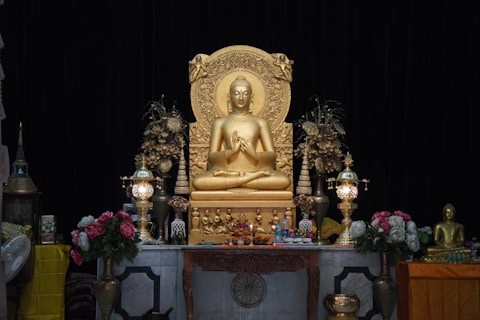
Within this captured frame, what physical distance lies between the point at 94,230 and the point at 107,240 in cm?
13

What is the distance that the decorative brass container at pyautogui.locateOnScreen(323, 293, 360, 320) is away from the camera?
24.6ft

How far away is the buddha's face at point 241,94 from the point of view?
897cm

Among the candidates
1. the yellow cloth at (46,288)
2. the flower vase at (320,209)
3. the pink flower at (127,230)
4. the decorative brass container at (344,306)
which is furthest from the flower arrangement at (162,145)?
the decorative brass container at (344,306)

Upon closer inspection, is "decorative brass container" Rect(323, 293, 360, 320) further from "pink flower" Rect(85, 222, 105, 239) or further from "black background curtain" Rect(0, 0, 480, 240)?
"black background curtain" Rect(0, 0, 480, 240)

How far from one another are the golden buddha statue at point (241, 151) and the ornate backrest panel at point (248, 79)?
126 millimetres

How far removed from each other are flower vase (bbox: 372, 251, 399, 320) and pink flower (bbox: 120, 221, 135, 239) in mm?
1999

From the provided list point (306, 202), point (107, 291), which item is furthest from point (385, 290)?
A: point (107, 291)

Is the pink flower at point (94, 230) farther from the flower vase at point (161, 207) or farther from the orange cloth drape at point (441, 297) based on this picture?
the orange cloth drape at point (441, 297)

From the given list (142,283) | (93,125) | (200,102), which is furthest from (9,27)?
(142,283)

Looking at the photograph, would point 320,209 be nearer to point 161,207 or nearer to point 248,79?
point 161,207

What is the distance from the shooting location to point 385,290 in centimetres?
749

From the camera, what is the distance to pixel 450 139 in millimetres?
9781

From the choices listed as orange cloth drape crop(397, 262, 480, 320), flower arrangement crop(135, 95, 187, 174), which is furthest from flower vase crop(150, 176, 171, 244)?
orange cloth drape crop(397, 262, 480, 320)

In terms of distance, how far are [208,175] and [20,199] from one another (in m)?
1.75
